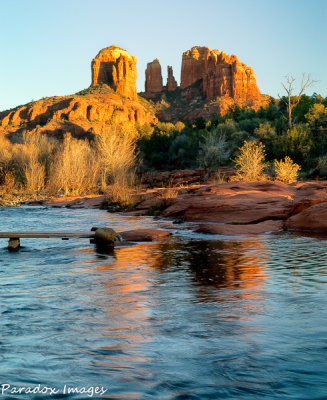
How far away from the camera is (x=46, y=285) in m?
7.00

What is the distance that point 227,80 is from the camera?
11781cm

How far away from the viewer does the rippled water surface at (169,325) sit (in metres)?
3.53

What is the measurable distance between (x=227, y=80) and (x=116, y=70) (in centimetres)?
2904

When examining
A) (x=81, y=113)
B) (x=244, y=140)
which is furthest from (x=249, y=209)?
(x=81, y=113)

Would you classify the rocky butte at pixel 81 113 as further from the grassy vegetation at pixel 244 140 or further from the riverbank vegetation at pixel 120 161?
the riverbank vegetation at pixel 120 161

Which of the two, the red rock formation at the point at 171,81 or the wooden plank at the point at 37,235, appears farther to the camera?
the red rock formation at the point at 171,81

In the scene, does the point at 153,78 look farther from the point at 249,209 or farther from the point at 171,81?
the point at 249,209

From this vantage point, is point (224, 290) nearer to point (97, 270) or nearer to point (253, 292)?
point (253, 292)

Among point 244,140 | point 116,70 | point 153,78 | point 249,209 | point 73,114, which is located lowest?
point 249,209

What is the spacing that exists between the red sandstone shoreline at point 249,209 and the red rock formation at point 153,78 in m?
114

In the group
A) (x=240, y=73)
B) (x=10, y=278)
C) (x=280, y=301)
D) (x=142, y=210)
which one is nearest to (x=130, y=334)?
(x=280, y=301)

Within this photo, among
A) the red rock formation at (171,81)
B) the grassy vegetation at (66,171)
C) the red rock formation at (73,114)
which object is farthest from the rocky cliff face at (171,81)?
the grassy vegetation at (66,171)

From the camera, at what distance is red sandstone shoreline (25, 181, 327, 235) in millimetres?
13367

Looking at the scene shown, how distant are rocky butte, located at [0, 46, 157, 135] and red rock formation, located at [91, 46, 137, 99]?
0.36 m
